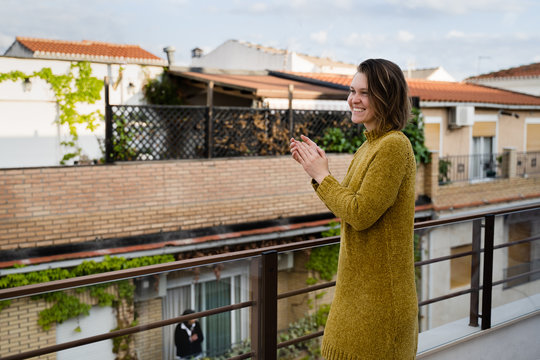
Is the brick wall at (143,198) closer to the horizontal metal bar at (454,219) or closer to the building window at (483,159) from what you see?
the building window at (483,159)

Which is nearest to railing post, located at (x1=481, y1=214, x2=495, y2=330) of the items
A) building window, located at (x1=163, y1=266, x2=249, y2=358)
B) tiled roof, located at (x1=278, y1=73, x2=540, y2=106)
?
building window, located at (x1=163, y1=266, x2=249, y2=358)

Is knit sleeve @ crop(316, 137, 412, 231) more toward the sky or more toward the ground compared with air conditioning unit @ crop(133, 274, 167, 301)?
more toward the sky

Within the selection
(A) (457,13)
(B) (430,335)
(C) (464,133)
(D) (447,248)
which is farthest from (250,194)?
(A) (457,13)

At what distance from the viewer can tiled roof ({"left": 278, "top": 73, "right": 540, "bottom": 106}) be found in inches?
625

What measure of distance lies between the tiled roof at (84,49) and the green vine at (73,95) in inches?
91.9

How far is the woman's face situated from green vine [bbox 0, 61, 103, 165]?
11263 millimetres

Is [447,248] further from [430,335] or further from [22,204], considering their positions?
[22,204]

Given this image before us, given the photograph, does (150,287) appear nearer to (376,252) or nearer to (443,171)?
(376,252)

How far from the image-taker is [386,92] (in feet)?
5.77

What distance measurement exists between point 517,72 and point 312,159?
26.4 m

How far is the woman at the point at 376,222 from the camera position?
1.71 metres

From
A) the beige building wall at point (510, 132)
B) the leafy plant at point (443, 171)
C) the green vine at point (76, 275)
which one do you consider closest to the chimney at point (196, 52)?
the beige building wall at point (510, 132)

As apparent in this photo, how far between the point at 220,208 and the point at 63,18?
20.6 metres

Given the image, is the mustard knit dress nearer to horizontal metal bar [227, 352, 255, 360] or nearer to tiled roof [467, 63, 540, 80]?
horizontal metal bar [227, 352, 255, 360]
